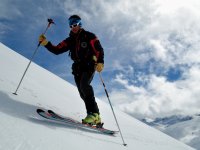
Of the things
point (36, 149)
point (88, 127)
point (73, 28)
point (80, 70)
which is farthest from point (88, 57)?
point (36, 149)

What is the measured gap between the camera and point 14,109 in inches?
241

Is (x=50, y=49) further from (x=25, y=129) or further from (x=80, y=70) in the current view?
(x=25, y=129)

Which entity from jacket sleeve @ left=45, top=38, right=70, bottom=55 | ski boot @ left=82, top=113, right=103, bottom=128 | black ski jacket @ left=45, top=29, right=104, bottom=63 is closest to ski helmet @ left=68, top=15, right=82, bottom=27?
black ski jacket @ left=45, top=29, right=104, bottom=63

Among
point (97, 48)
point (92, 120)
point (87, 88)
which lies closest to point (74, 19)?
point (97, 48)

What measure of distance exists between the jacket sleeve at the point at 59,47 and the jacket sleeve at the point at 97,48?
902 mm

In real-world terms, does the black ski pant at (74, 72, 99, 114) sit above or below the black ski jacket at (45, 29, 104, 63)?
below

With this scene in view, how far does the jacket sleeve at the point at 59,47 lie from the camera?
8922 millimetres

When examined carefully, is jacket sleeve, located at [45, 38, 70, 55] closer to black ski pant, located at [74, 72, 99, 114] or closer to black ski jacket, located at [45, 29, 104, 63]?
black ski jacket, located at [45, 29, 104, 63]

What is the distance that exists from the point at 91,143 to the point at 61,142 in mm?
1048

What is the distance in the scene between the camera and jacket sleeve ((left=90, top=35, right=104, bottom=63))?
8367 mm

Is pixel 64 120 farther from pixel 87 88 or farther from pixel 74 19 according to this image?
pixel 74 19

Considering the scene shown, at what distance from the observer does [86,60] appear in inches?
325

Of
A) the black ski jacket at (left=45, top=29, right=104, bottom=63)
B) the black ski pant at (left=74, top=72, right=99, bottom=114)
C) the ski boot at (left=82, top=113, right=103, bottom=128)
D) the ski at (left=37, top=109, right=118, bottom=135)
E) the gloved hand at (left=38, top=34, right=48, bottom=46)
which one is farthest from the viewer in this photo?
the gloved hand at (left=38, top=34, right=48, bottom=46)

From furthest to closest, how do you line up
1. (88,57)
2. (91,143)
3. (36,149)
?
(88,57)
(91,143)
(36,149)
